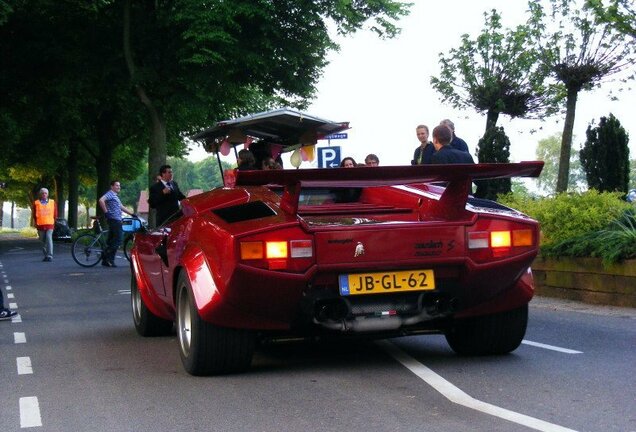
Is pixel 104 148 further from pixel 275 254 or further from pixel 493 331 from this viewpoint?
pixel 275 254

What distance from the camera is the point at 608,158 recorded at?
18891 millimetres

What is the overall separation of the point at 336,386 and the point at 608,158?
14.0 metres

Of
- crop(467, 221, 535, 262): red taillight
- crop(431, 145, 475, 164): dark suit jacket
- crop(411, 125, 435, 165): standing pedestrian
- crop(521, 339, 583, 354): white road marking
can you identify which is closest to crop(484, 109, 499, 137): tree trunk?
crop(411, 125, 435, 165): standing pedestrian

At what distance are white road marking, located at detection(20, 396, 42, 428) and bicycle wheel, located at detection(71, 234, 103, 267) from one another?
15354mm

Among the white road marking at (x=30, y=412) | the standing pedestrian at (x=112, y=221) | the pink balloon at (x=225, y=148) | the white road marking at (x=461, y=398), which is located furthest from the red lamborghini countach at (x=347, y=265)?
the standing pedestrian at (x=112, y=221)

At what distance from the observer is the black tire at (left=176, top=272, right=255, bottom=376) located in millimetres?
6375

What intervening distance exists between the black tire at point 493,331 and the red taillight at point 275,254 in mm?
1397

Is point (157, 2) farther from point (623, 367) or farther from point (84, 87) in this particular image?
point (623, 367)

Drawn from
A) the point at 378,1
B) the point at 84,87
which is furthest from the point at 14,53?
the point at 378,1

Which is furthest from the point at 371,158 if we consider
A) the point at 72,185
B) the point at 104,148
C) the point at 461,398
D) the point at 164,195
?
the point at 72,185

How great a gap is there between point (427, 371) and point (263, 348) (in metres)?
1.79

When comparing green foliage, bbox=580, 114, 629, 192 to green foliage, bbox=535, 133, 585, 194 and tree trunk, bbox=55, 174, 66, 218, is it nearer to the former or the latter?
tree trunk, bbox=55, 174, 66, 218

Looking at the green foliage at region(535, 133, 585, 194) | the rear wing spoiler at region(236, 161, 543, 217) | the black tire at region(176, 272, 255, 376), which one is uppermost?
the green foliage at region(535, 133, 585, 194)

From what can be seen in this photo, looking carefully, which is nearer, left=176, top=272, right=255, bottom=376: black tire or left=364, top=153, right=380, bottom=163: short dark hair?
left=176, top=272, right=255, bottom=376: black tire
